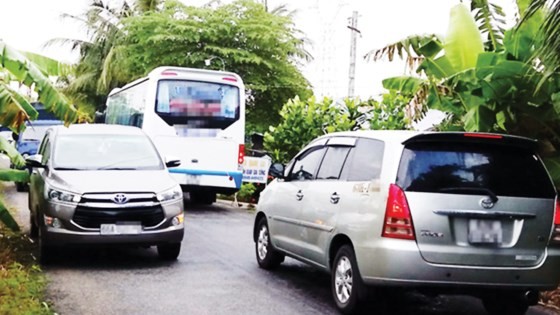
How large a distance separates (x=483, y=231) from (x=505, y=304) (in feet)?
4.72

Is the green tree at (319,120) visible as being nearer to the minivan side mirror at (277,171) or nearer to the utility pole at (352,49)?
the utility pole at (352,49)

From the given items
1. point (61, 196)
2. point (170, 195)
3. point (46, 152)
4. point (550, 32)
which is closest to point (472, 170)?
point (550, 32)

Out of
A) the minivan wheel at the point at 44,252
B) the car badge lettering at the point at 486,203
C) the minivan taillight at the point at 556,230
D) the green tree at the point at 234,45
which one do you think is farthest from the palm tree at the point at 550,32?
the green tree at the point at 234,45

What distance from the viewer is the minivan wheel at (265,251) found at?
9016 mm

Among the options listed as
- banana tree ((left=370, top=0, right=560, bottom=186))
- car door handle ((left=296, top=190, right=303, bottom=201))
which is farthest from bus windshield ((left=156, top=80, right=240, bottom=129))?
car door handle ((left=296, top=190, right=303, bottom=201))

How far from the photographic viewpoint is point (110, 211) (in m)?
8.88

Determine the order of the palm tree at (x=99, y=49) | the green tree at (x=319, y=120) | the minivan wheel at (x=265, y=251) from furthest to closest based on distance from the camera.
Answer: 1. the palm tree at (x=99, y=49)
2. the green tree at (x=319, y=120)
3. the minivan wheel at (x=265, y=251)

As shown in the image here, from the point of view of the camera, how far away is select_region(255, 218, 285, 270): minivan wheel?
9016 millimetres

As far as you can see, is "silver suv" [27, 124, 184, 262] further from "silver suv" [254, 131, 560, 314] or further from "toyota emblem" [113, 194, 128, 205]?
"silver suv" [254, 131, 560, 314]

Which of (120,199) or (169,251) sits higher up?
(120,199)

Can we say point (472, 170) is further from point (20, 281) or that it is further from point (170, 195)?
point (20, 281)

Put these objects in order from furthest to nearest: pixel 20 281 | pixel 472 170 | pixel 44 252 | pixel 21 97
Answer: pixel 21 97 < pixel 44 252 < pixel 20 281 < pixel 472 170

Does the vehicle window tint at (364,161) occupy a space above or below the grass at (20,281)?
above

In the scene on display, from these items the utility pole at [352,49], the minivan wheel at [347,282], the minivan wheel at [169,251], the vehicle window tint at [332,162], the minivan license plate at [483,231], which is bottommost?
the minivan wheel at [169,251]
